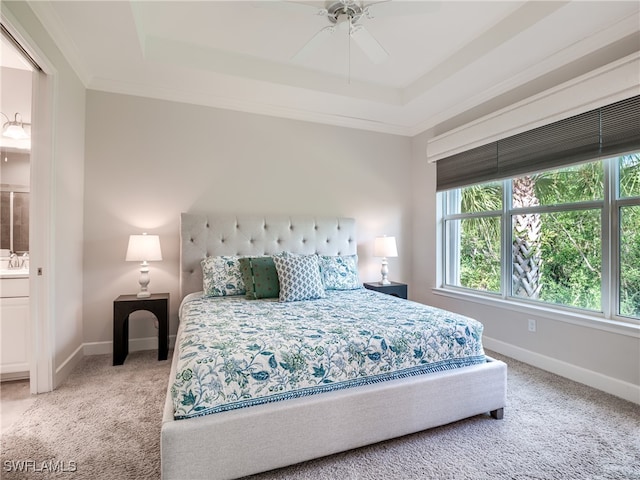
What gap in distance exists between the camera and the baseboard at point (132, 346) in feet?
10.3

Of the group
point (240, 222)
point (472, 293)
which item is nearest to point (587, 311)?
point (472, 293)

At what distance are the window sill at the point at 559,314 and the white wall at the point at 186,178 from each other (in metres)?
1.23

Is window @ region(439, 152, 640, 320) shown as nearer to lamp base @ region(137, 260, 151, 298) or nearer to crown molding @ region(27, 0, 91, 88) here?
lamp base @ region(137, 260, 151, 298)

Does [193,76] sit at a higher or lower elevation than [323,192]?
higher

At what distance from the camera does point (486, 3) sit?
2.36 m

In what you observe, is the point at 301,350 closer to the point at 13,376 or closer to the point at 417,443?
the point at 417,443

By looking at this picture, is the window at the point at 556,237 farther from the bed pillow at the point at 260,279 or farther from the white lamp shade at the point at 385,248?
the bed pillow at the point at 260,279

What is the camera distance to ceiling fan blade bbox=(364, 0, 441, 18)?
1985mm

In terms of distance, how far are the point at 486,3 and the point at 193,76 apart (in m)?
2.54

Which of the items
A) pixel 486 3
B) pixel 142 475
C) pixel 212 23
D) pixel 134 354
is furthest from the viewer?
pixel 134 354

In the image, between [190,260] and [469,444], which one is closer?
[469,444]

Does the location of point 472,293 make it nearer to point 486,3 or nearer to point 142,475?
point 486,3

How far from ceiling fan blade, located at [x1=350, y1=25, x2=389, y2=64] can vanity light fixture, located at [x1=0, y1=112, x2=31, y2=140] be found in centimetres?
316

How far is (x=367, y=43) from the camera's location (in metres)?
2.35
